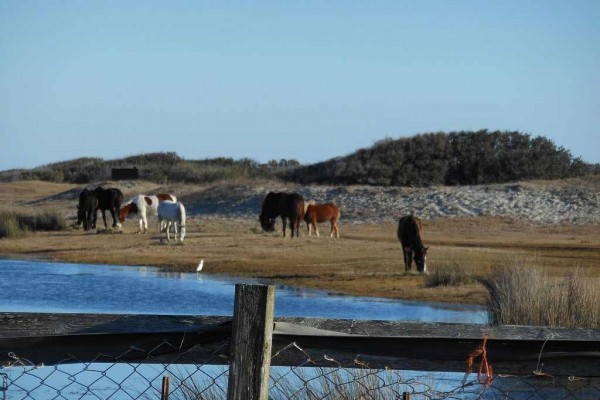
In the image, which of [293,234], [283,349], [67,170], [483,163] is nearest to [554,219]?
[293,234]

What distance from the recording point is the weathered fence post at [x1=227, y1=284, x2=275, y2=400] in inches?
164

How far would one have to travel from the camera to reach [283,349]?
14.5ft

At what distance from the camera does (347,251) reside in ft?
99.2

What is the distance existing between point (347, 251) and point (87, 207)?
1343cm

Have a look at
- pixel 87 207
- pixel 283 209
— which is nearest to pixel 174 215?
pixel 283 209

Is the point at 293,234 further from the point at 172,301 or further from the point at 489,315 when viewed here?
the point at 489,315

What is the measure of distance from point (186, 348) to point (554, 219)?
122ft

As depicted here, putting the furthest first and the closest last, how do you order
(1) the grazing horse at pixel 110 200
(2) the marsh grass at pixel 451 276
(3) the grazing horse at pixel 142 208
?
(1) the grazing horse at pixel 110 200 → (3) the grazing horse at pixel 142 208 → (2) the marsh grass at pixel 451 276

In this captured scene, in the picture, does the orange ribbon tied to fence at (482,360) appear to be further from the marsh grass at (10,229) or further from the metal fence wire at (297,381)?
the marsh grass at (10,229)

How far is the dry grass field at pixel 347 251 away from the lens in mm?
23734

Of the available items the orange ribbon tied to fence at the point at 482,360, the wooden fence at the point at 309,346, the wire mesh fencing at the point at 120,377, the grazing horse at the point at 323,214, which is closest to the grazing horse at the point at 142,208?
the grazing horse at the point at 323,214

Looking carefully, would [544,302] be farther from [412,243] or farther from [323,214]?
[323,214]

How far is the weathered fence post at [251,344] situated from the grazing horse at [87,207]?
36481 mm

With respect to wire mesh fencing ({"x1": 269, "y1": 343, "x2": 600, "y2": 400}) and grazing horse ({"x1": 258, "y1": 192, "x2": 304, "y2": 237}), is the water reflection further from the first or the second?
wire mesh fencing ({"x1": 269, "y1": 343, "x2": 600, "y2": 400})
